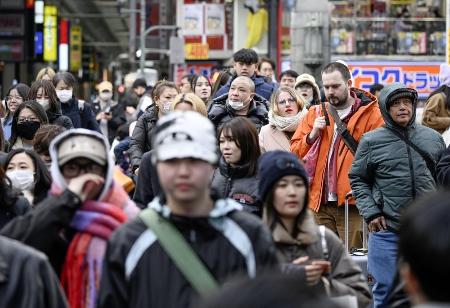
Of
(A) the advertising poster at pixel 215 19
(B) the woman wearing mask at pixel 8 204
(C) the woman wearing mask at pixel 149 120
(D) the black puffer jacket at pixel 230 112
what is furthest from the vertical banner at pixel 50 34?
(B) the woman wearing mask at pixel 8 204

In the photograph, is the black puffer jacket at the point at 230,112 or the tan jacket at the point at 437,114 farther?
the tan jacket at the point at 437,114

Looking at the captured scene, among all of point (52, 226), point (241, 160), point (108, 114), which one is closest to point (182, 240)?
point (52, 226)

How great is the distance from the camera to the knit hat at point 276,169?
6832 mm

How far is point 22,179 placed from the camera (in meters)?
8.86

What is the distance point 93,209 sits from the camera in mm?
5965

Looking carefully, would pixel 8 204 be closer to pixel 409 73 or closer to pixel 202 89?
pixel 202 89

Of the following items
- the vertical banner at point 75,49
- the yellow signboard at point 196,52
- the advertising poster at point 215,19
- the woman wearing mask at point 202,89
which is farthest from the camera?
the vertical banner at point 75,49

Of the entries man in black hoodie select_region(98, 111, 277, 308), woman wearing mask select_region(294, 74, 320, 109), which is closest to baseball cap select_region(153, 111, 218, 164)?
man in black hoodie select_region(98, 111, 277, 308)

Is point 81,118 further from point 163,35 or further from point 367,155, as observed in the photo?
point 163,35

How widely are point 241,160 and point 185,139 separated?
348cm

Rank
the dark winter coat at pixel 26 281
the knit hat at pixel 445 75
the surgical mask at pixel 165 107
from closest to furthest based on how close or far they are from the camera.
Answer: the dark winter coat at pixel 26 281 < the surgical mask at pixel 165 107 < the knit hat at pixel 445 75

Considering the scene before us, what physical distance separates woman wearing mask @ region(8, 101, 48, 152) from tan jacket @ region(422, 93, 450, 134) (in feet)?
12.9

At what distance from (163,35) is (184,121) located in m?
41.8

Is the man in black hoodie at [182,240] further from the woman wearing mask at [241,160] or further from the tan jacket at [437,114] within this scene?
the tan jacket at [437,114]
